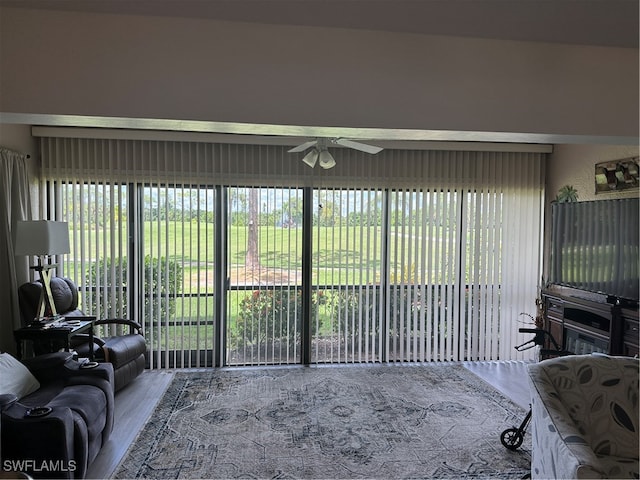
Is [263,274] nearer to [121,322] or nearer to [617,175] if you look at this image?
[121,322]

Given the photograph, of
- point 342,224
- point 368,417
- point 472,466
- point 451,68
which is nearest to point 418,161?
point 342,224

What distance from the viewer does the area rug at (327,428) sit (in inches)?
107

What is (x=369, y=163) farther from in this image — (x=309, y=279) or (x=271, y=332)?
(x=271, y=332)

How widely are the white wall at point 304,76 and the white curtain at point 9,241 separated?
224 centimetres

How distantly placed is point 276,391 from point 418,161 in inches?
119

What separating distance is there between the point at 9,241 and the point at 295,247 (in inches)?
110

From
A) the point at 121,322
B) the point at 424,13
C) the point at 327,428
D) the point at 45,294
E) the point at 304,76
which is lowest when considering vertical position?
the point at 327,428

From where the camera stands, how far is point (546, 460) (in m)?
2.07

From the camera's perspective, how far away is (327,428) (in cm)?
325

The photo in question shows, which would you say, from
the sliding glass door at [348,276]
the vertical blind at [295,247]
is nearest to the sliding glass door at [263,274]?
the vertical blind at [295,247]

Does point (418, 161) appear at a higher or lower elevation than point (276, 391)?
higher

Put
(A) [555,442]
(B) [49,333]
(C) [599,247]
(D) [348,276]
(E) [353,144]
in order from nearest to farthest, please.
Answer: (A) [555,442], (B) [49,333], (E) [353,144], (C) [599,247], (D) [348,276]

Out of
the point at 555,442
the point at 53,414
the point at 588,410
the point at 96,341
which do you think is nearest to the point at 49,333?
the point at 96,341

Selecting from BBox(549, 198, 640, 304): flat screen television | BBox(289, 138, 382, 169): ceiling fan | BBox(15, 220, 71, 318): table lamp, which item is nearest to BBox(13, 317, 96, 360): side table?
BBox(15, 220, 71, 318): table lamp
